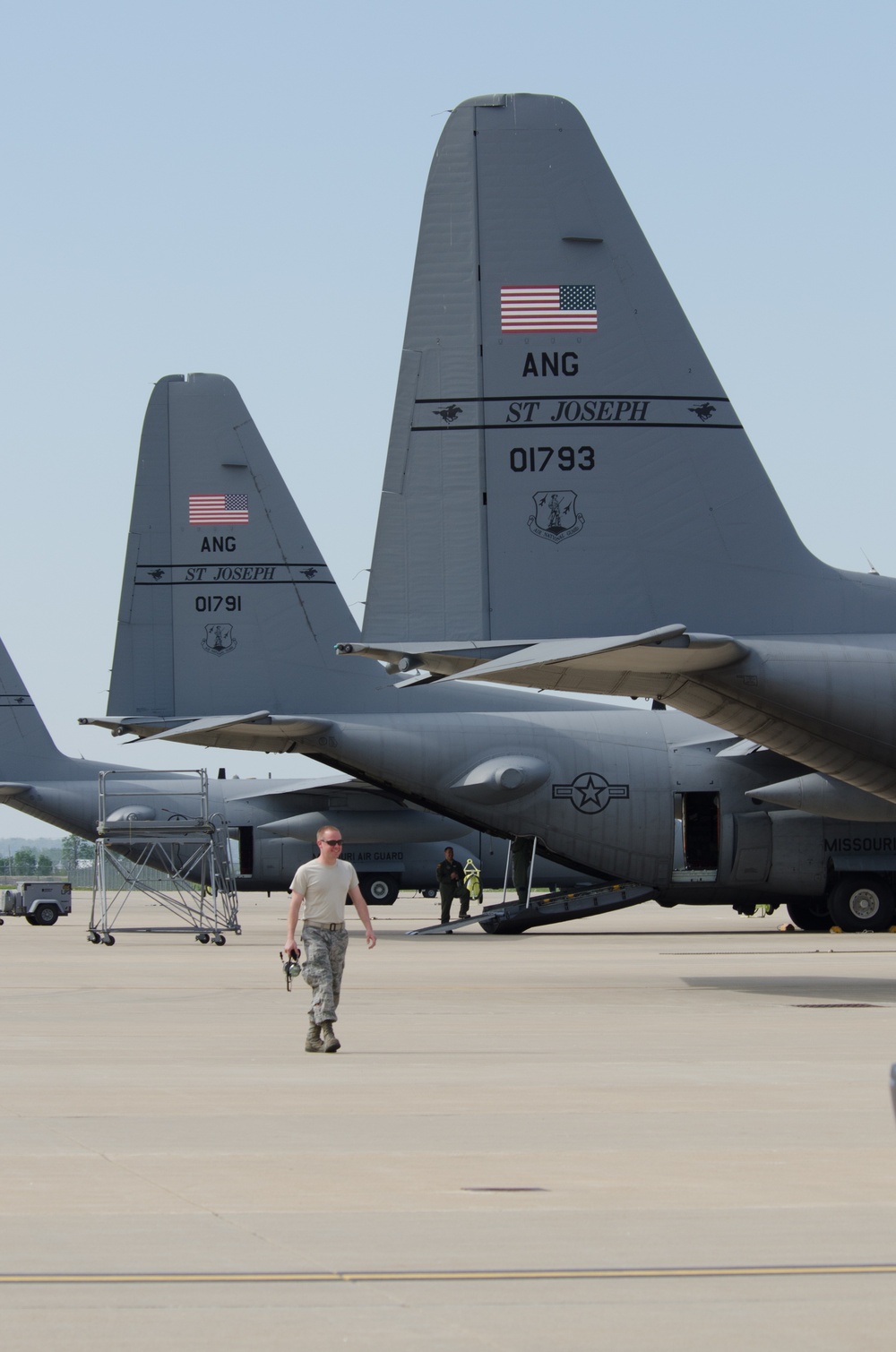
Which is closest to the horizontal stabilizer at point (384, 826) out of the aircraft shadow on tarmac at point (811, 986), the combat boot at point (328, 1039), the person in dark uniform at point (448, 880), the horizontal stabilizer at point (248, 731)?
the person in dark uniform at point (448, 880)

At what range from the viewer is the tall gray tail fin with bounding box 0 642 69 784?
47062 millimetres

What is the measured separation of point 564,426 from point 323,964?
8.48m

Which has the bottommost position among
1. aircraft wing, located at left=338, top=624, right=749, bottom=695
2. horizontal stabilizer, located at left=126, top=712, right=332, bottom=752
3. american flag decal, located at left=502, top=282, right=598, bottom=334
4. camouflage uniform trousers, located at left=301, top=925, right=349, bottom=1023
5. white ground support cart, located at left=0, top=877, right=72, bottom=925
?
white ground support cart, located at left=0, top=877, right=72, bottom=925

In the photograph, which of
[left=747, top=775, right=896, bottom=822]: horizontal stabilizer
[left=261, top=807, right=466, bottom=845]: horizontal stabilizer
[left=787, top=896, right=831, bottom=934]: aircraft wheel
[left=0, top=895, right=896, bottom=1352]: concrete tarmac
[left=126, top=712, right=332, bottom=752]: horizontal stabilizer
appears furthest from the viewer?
[left=261, top=807, right=466, bottom=845]: horizontal stabilizer

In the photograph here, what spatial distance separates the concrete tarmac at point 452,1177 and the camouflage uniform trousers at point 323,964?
0.44 metres

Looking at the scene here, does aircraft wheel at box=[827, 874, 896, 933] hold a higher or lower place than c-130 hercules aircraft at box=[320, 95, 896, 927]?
lower

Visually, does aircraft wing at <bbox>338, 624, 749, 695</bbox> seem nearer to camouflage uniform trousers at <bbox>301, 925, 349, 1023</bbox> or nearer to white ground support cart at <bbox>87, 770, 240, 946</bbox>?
camouflage uniform trousers at <bbox>301, 925, 349, 1023</bbox>

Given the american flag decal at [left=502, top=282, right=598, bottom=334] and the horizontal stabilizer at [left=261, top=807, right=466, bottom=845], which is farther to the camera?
the horizontal stabilizer at [left=261, top=807, right=466, bottom=845]

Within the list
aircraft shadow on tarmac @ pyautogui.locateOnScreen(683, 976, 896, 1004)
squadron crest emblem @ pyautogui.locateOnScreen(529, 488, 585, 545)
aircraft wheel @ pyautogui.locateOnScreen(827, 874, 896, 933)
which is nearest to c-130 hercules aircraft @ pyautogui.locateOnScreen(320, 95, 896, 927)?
squadron crest emblem @ pyautogui.locateOnScreen(529, 488, 585, 545)

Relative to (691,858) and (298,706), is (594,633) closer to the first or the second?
(691,858)

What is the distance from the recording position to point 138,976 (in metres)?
21.8

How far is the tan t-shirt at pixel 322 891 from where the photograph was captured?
42.4ft

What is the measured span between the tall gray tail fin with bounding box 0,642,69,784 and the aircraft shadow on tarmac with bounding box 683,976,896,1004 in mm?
30227

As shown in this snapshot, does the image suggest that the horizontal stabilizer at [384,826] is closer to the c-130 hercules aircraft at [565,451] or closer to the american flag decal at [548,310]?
the c-130 hercules aircraft at [565,451]
